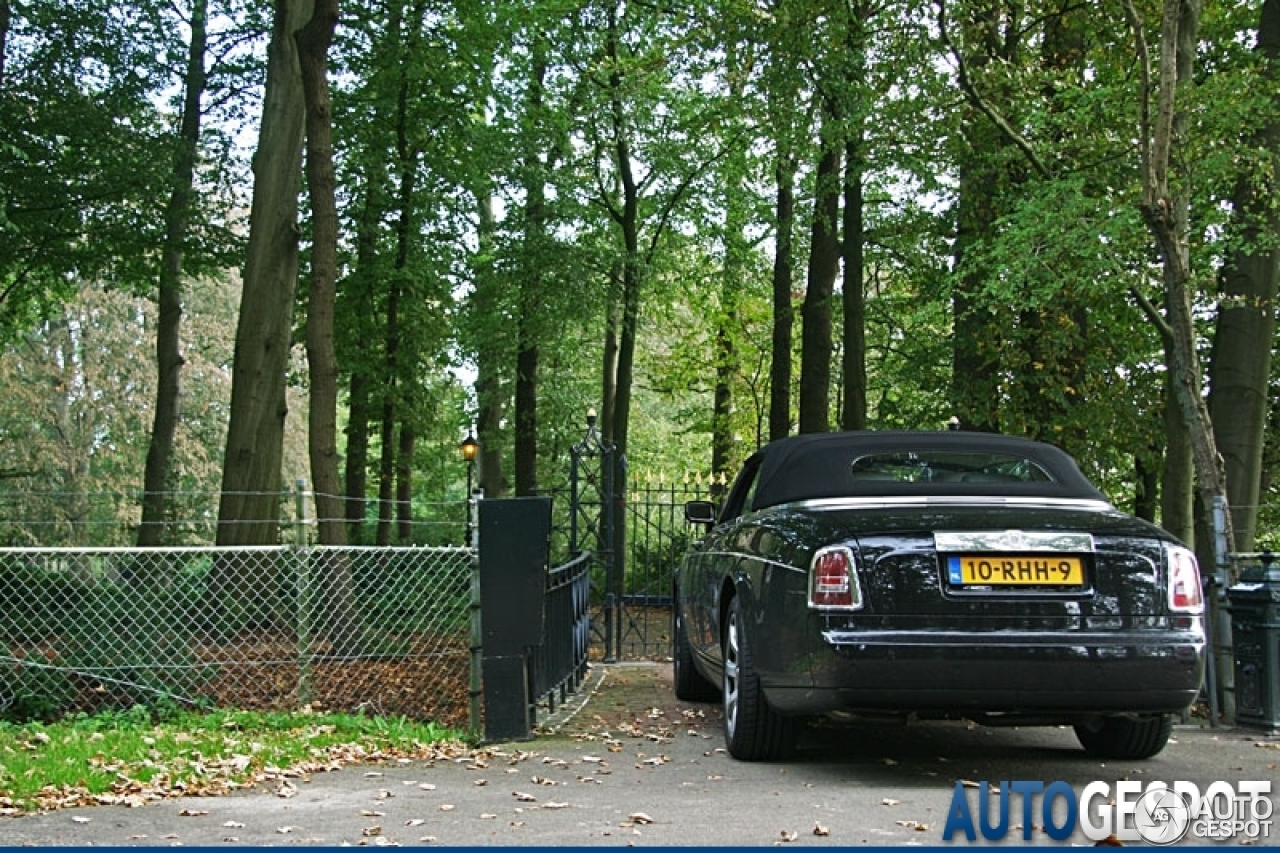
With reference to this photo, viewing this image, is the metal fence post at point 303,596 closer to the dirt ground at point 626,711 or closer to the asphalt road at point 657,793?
the dirt ground at point 626,711

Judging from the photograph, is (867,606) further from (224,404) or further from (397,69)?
(224,404)

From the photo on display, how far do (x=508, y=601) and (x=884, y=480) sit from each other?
2273 mm

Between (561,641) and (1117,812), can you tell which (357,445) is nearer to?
(561,641)

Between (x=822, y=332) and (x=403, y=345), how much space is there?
926cm

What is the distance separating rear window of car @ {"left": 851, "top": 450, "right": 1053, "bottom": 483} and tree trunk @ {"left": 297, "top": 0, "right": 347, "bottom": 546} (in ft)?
22.4

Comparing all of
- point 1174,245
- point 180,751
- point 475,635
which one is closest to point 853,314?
point 1174,245

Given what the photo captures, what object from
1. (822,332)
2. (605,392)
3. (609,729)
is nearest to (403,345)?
(605,392)

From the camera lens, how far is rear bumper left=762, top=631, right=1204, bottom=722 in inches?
216

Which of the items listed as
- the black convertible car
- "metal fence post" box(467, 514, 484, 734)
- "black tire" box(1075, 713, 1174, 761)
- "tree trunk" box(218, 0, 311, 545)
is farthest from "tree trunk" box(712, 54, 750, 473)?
the black convertible car

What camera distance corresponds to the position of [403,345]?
2453cm

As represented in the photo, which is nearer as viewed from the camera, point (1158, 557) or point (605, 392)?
point (1158, 557)

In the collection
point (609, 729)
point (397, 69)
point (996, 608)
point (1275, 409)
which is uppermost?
point (397, 69)

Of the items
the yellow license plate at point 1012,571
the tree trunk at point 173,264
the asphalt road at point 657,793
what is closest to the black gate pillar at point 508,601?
the asphalt road at point 657,793

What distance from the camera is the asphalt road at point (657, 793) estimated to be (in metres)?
4.64
